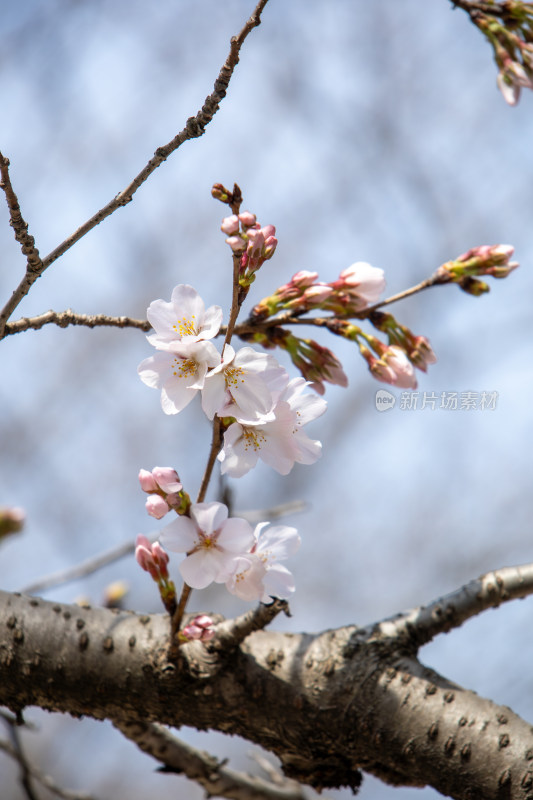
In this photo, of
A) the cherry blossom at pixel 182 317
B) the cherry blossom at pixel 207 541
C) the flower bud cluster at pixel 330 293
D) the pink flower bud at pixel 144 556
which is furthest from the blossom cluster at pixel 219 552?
the flower bud cluster at pixel 330 293

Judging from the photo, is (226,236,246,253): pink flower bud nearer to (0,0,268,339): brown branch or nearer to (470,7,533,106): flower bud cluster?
(0,0,268,339): brown branch

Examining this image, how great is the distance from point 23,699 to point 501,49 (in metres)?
1.44

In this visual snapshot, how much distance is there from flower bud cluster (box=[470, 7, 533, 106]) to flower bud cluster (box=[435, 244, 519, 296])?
517mm

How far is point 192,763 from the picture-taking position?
1129 mm

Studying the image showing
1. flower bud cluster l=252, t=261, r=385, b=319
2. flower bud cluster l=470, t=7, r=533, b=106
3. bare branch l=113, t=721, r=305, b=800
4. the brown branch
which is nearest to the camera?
the brown branch

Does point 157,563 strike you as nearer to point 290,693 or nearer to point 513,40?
point 290,693

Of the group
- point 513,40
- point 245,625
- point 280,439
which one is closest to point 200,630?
point 245,625

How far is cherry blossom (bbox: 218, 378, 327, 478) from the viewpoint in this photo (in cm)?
72

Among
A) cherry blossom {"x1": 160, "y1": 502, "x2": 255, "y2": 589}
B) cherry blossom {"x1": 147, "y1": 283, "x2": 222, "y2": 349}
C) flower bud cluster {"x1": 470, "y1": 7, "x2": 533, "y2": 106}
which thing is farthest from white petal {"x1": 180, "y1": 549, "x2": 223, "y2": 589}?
flower bud cluster {"x1": 470, "y1": 7, "x2": 533, "y2": 106}

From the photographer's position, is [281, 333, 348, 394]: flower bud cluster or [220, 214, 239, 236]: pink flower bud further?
[281, 333, 348, 394]: flower bud cluster

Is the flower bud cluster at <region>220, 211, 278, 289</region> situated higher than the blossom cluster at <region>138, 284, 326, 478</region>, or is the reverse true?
the flower bud cluster at <region>220, 211, 278, 289</region>

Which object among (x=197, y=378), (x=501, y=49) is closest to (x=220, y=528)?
(x=197, y=378)

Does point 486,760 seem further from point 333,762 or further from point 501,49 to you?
point 501,49

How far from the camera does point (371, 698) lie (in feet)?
2.88
